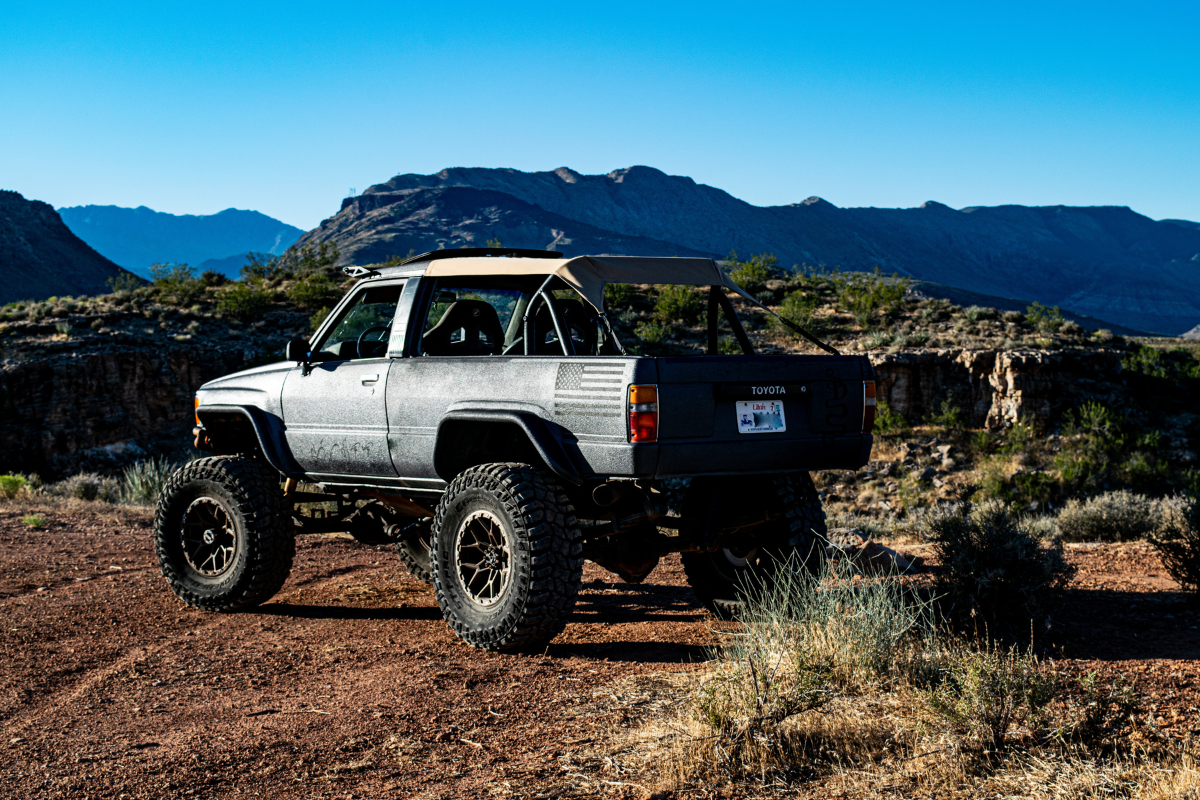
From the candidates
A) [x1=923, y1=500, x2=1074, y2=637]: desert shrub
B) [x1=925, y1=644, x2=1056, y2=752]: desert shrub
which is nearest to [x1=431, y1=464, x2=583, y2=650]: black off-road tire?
[x1=925, y1=644, x2=1056, y2=752]: desert shrub

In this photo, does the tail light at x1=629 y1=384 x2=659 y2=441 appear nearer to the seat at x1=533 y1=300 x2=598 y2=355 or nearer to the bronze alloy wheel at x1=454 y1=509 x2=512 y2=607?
the bronze alloy wheel at x1=454 y1=509 x2=512 y2=607

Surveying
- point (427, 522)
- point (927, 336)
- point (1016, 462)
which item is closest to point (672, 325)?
point (927, 336)

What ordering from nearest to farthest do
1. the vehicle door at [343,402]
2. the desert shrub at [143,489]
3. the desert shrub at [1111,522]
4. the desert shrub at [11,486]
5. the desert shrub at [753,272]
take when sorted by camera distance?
the vehicle door at [343,402] < the desert shrub at [1111,522] < the desert shrub at [11,486] < the desert shrub at [143,489] < the desert shrub at [753,272]

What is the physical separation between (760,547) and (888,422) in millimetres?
18891

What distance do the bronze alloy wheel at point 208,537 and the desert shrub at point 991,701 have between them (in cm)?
494

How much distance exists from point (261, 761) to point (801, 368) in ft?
11.2

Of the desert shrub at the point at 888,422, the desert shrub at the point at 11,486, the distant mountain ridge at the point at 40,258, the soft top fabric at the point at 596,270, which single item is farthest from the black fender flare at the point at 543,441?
the distant mountain ridge at the point at 40,258

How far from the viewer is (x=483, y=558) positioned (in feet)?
18.5

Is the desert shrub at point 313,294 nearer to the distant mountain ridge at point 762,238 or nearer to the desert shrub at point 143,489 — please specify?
the desert shrub at point 143,489

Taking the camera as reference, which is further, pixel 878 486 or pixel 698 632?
pixel 878 486

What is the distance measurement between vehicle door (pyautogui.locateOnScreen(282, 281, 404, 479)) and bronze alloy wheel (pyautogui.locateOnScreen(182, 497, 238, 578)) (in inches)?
29.5

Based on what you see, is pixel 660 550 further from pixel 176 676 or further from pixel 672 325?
pixel 672 325

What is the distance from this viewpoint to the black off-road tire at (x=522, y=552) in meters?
Answer: 5.19

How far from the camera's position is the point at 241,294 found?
3011cm
